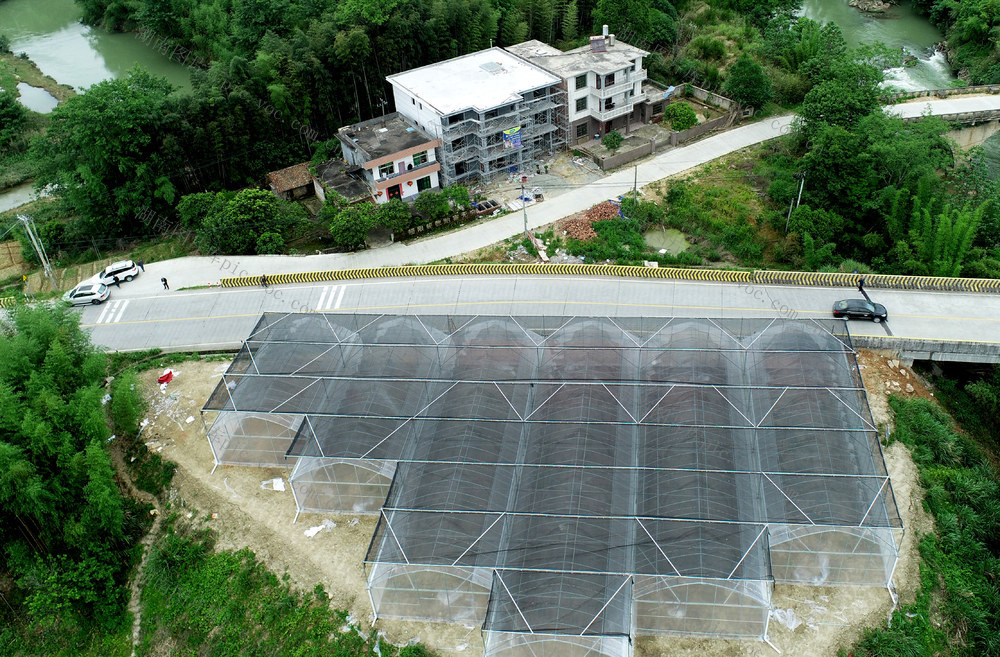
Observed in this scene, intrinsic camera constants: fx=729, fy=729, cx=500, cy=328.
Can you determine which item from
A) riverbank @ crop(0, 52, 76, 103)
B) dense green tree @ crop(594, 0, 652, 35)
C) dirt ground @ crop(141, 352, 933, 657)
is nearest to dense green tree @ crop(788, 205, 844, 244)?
dirt ground @ crop(141, 352, 933, 657)

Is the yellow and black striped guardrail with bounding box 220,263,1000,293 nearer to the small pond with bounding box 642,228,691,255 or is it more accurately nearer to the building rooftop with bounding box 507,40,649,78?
the small pond with bounding box 642,228,691,255

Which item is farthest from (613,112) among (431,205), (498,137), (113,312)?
(113,312)

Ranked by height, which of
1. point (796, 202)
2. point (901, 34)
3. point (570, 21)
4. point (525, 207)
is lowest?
point (901, 34)

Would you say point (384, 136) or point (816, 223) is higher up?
point (384, 136)

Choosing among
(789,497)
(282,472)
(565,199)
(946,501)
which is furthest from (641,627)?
(565,199)

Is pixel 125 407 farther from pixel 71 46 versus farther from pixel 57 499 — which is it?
pixel 71 46

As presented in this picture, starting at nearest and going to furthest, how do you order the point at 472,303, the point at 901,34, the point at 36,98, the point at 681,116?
the point at 472,303 → the point at 681,116 → the point at 36,98 → the point at 901,34

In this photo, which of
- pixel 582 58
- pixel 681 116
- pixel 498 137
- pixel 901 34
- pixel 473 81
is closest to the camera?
pixel 498 137

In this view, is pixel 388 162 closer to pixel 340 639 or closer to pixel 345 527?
pixel 345 527
